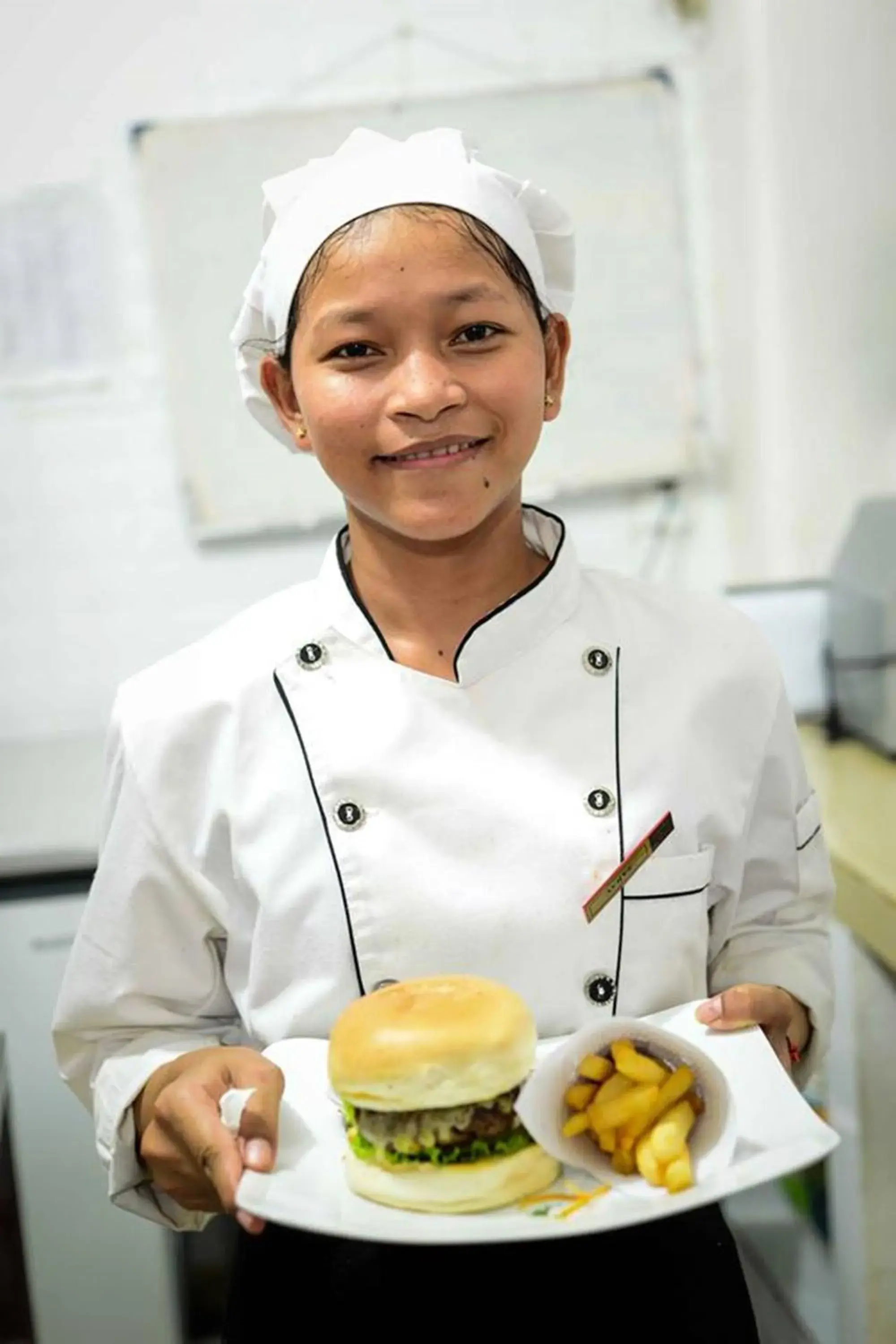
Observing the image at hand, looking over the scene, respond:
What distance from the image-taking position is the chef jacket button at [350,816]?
99cm

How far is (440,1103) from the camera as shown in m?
0.84

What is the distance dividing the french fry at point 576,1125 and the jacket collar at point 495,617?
13.1 inches

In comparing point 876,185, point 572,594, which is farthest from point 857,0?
point 572,594

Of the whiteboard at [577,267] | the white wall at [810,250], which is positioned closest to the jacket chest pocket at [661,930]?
the white wall at [810,250]

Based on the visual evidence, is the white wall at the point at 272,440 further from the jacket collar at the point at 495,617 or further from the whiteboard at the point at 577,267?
the jacket collar at the point at 495,617

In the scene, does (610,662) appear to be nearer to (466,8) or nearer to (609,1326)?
(609,1326)

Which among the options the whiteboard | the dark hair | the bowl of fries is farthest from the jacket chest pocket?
the whiteboard

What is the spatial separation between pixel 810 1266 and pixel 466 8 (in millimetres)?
2102

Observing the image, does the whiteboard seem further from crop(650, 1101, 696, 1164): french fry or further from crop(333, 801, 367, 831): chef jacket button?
crop(650, 1101, 696, 1164): french fry

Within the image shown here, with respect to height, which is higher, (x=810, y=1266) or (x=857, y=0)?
(x=857, y=0)

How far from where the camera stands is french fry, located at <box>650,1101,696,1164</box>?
2.59ft

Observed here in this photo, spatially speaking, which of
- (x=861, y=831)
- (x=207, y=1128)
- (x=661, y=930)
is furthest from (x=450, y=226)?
(x=861, y=831)

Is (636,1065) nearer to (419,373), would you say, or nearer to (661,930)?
(661,930)

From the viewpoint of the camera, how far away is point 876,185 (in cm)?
216
